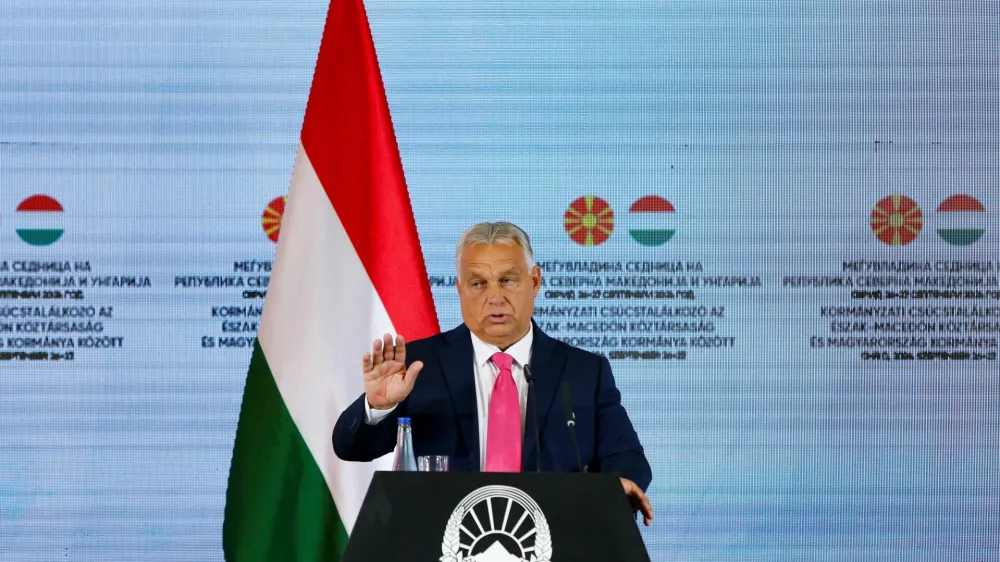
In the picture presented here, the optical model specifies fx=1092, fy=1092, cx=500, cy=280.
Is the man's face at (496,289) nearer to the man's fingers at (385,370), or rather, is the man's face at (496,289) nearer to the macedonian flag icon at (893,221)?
the man's fingers at (385,370)

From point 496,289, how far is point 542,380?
280 mm

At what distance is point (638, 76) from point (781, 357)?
131 centimetres

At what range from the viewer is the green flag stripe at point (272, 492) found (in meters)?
3.61

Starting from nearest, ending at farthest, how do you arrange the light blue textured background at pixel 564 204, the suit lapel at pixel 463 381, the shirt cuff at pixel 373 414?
the shirt cuff at pixel 373 414, the suit lapel at pixel 463 381, the light blue textured background at pixel 564 204

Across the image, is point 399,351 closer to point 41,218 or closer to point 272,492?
point 272,492

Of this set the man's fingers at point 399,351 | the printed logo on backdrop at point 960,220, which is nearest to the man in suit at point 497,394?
the man's fingers at point 399,351

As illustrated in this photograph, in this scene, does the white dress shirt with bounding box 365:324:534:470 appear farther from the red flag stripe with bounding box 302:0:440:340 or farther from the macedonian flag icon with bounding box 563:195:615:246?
the macedonian flag icon with bounding box 563:195:615:246

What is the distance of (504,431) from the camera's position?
2889 mm

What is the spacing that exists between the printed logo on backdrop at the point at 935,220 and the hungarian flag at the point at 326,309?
2.02 m

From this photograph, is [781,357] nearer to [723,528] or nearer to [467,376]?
[723,528]

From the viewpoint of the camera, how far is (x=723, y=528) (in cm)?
450

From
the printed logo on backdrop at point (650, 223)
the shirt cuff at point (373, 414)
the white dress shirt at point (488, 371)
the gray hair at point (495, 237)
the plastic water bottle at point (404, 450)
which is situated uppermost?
the printed logo on backdrop at point (650, 223)

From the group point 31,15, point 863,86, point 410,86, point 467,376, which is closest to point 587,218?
point 410,86

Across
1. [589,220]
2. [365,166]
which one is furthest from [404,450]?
[589,220]
